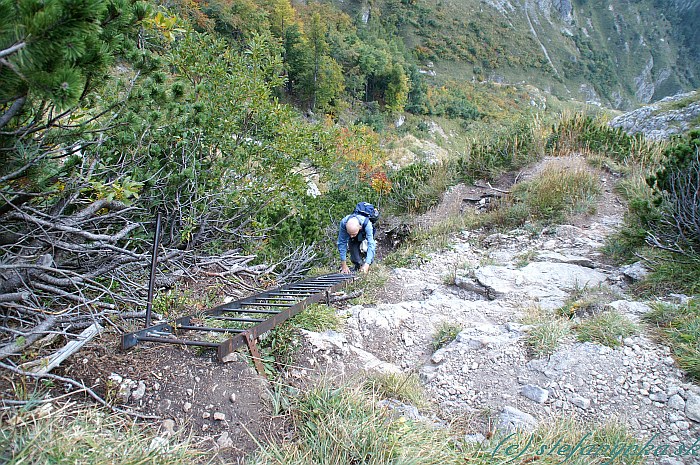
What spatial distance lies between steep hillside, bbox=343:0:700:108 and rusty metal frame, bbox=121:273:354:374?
2239 inches

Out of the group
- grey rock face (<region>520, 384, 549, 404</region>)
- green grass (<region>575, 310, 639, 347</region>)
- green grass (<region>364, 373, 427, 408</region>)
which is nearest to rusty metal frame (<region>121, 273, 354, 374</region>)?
green grass (<region>364, 373, 427, 408</region>)

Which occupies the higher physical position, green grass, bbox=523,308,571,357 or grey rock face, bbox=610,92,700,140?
grey rock face, bbox=610,92,700,140

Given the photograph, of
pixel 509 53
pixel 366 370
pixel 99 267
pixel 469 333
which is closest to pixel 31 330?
pixel 99 267

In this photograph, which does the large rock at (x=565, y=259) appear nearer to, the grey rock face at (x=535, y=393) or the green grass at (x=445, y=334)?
the green grass at (x=445, y=334)

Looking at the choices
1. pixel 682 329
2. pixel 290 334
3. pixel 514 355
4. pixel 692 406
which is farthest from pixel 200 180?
pixel 682 329

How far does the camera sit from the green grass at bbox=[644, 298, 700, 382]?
2.69m

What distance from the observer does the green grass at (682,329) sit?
2691mm

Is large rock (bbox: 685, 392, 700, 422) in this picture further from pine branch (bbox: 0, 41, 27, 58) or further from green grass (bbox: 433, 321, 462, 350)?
pine branch (bbox: 0, 41, 27, 58)

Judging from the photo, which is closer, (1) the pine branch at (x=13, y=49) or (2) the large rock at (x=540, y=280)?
(1) the pine branch at (x=13, y=49)

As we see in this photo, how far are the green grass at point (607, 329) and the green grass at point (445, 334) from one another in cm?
105

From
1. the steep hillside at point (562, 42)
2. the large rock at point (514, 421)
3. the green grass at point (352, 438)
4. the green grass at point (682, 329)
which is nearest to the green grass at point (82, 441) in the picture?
the green grass at point (352, 438)

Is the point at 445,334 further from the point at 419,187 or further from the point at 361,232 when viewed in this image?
the point at 419,187

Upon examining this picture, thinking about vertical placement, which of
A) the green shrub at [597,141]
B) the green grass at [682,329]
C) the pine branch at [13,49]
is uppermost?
the pine branch at [13,49]

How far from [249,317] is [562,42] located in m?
97.5
